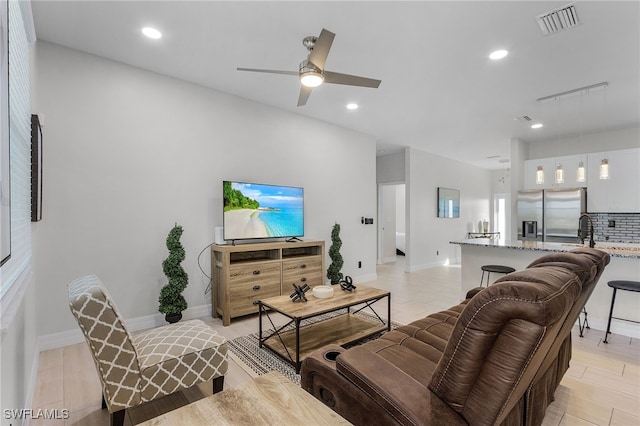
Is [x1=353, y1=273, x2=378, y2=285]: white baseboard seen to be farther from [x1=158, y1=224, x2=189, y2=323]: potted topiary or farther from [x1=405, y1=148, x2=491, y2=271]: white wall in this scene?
[x1=158, y1=224, x2=189, y2=323]: potted topiary

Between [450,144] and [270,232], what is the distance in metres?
4.65

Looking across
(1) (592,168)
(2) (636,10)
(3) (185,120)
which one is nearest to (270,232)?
(3) (185,120)

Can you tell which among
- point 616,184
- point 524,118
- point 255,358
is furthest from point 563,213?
point 255,358

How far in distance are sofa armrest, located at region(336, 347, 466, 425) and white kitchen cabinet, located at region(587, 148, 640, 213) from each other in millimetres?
6031

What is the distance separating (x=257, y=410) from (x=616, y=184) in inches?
262

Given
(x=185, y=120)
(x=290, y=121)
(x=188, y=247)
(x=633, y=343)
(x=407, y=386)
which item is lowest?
(x=633, y=343)

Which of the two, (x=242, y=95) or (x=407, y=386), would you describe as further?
(x=242, y=95)

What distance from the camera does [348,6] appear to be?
2.33 m

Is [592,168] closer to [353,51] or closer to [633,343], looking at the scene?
[633,343]

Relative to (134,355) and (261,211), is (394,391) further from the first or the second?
(261,211)

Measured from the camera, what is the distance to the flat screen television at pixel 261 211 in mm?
3771

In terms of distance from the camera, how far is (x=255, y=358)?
2.68 metres

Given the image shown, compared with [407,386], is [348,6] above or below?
above

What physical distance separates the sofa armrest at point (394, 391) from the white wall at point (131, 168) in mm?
2829
